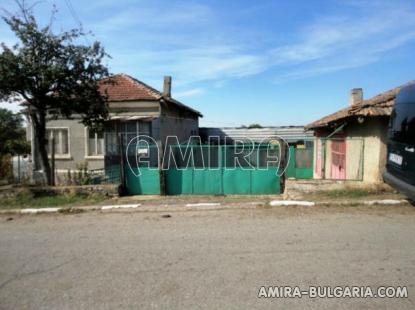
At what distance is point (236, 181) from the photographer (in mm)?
10523

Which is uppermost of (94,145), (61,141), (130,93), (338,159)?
(130,93)

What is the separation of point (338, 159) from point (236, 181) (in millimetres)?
3643

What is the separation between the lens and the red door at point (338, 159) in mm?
10781

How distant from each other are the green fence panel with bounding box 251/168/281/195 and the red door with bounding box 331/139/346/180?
7.02 feet

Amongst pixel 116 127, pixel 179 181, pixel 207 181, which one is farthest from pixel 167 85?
pixel 207 181

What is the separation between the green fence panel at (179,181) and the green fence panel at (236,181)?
110 cm

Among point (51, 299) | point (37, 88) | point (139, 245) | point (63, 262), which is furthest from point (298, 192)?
point (37, 88)

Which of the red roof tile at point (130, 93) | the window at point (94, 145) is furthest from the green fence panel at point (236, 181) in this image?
the window at point (94, 145)

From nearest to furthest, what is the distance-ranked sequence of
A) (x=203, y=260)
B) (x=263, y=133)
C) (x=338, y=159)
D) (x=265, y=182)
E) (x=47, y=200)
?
(x=203, y=260) → (x=47, y=200) → (x=265, y=182) → (x=338, y=159) → (x=263, y=133)

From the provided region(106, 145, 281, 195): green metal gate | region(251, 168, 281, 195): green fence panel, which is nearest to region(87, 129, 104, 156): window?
region(106, 145, 281, 195): green metal gate

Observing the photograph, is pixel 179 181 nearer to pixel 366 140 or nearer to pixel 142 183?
pixel 142 183

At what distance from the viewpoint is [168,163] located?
10844 mm

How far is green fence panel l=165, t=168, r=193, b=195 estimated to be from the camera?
10.6 metres

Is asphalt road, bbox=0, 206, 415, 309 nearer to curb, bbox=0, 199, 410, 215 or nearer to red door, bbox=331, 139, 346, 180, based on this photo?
curb, bbox=0, 199, 410, 215
